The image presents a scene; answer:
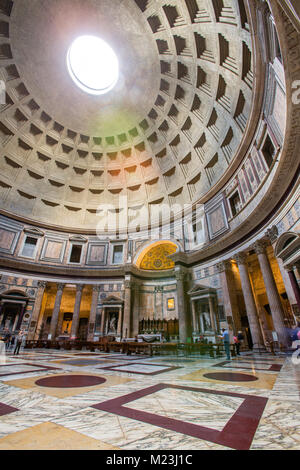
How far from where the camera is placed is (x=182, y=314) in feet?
58.0

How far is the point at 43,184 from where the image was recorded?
26047 mm

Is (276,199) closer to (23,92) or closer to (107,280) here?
(107,280)

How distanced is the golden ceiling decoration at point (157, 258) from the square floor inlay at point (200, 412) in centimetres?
2059

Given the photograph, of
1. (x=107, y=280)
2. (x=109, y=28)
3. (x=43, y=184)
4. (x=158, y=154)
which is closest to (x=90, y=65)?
(x=109, y=28)

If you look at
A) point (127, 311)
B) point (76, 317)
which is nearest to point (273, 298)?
point (127, 311)

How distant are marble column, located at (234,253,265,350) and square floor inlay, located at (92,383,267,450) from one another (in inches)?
445

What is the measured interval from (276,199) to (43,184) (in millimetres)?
25714

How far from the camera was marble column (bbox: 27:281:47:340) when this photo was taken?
19.6m

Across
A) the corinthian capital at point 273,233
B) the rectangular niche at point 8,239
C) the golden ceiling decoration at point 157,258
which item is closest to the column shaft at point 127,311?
the golden ceiling decoration at point 157,258

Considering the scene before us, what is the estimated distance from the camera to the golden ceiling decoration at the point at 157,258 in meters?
24.2

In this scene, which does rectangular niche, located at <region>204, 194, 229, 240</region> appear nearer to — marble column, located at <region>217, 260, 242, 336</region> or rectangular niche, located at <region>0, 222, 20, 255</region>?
marble column, located at <region>217, 260, 242, 336</region>

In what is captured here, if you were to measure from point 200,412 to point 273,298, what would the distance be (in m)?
11.6

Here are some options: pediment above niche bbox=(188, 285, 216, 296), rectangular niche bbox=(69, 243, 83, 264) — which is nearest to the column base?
pediment above niche bbox=(188, 285, 216, 296)
